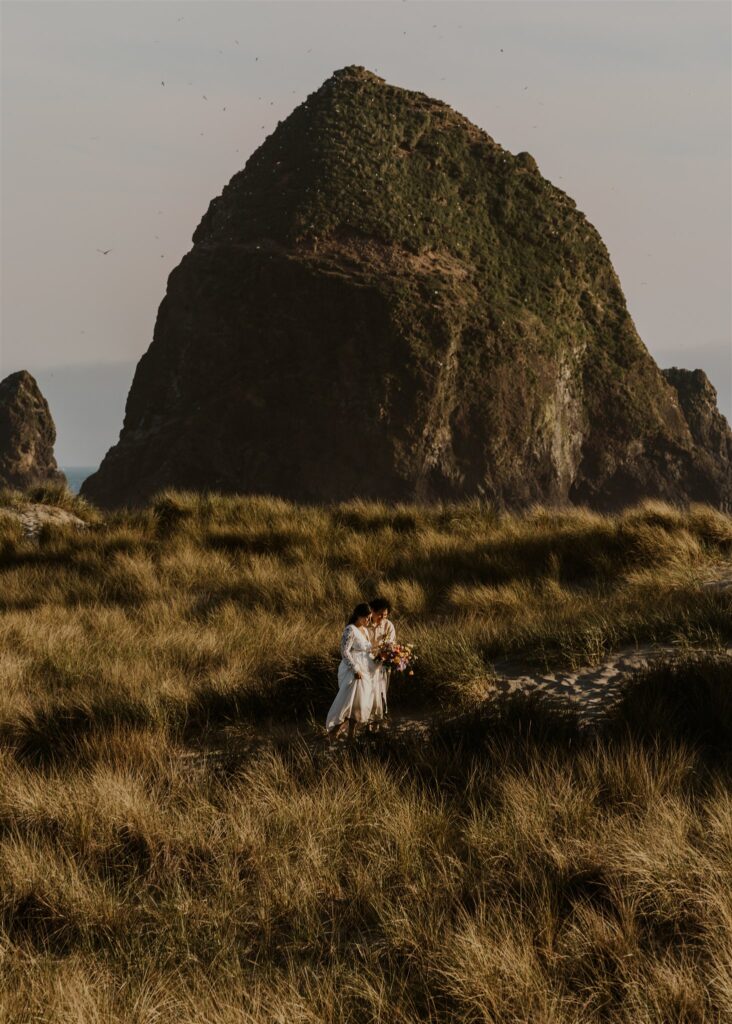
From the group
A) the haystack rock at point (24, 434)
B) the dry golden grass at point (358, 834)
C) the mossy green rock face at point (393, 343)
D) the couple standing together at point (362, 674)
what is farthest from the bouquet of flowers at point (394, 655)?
the haystack rock at point (24, 434)

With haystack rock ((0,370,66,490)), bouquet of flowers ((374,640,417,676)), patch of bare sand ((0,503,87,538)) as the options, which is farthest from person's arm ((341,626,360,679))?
haystack rock ((0,370,66,490))

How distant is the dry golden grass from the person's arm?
0.48 m

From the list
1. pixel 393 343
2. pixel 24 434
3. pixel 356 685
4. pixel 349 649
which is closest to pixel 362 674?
pixel 356 685

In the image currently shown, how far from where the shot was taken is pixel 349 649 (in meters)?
7.00

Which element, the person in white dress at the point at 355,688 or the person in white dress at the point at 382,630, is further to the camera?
the person in white dress at the point at 382,630

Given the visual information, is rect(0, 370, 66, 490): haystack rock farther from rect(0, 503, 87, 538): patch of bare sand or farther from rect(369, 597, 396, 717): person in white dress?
rect(369, 597, 396, 717): person in white dress

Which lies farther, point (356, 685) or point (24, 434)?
point (24, 434)

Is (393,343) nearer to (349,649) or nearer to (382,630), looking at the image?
(382,630)

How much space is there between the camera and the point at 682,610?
8805 mm

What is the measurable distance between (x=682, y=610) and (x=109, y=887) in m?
5.81

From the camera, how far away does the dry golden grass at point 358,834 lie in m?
3.65

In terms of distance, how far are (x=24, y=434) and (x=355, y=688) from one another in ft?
245

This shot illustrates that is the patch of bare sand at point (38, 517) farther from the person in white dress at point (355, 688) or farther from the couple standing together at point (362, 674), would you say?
the person in white dress at point (355, 688)

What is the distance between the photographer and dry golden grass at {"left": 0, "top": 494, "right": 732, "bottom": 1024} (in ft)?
12.0
